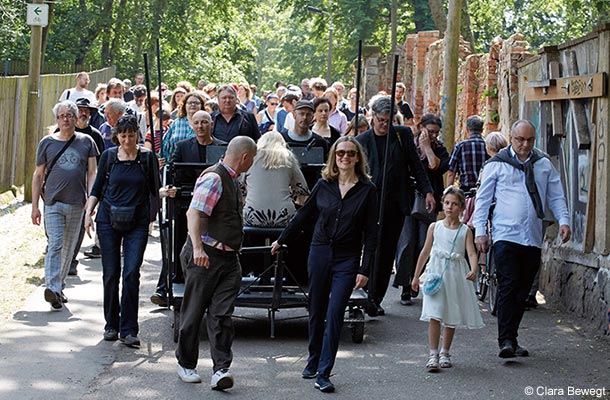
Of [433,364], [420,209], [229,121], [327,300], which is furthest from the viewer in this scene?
[229,121]

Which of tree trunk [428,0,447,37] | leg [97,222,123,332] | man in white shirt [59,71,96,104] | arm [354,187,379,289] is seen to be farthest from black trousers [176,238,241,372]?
tree trunk [428,0,447,37]

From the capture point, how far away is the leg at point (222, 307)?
8.95 metres

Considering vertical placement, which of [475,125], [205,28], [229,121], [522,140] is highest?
[205,28]

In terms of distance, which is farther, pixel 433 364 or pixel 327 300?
pixel 433 364

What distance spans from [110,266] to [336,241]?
2.38 meters

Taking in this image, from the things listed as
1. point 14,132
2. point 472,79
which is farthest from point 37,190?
Answer: point 14,132

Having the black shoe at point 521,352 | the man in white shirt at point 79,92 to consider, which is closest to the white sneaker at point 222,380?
the black shoe at point 521,352

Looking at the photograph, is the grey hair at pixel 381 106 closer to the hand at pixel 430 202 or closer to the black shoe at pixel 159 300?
the hand at pixel 430 202

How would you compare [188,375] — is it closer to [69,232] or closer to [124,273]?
[124,273]

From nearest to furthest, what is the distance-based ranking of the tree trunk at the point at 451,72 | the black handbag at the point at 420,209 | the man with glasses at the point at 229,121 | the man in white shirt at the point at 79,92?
the black handbag at the point at 420,209, the man with glasses at the point at 229,121, the tree trunk at the point at 451,72, the man in white shirt at the point at 79,92

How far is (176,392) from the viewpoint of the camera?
8773 mm

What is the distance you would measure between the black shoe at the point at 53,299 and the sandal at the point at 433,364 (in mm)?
3926

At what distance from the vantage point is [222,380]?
8.78m

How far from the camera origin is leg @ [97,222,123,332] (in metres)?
10.6
